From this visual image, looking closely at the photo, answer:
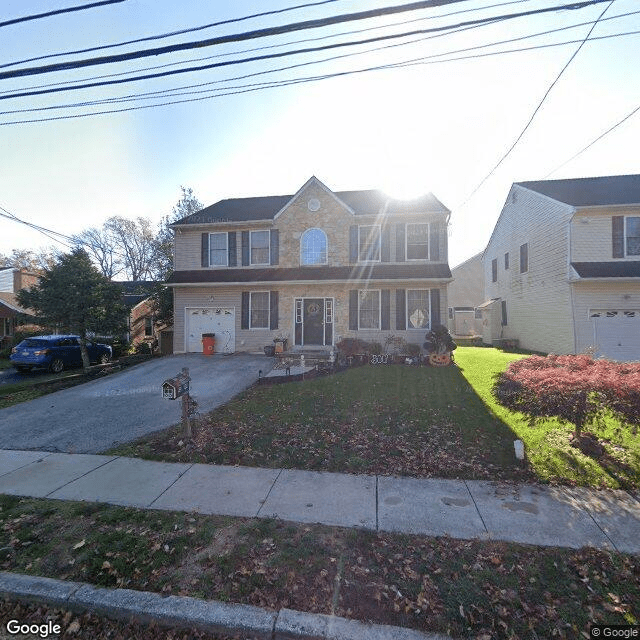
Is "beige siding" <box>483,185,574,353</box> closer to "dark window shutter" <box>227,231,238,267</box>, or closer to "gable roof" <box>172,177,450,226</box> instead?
"gable roof" <box>172,177,450,226</box>

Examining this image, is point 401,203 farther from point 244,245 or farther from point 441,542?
point 441,542

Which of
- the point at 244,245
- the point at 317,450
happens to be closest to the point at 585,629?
the point at 317,450

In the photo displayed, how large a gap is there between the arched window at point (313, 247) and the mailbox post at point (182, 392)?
1019 cm

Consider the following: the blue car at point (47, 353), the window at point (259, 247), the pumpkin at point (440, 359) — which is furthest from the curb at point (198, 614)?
the blue car at point (47, 353)

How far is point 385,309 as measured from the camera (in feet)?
47.4

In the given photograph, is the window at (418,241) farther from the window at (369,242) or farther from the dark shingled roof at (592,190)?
the dark shingled roof at (592,190)

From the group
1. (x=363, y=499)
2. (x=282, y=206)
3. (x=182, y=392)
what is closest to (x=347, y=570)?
(x=363, y=499)

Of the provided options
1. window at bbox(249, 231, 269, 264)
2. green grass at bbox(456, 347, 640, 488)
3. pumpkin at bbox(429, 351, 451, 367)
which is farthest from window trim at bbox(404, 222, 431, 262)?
green grass at bbox(456, 347, 640, 488)

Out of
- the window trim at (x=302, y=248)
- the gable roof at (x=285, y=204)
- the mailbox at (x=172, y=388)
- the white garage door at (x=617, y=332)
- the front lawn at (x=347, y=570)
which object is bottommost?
the front lawn at (x=347, y=570)

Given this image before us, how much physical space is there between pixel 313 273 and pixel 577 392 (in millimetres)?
11164

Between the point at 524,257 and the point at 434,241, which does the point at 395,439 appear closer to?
the point at 434,241

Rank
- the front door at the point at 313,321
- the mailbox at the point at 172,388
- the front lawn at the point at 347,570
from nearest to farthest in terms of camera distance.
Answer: the front lawn at the point at 347,570 → the mailbox at the point at 172,388 → the front door at the point at 313,321

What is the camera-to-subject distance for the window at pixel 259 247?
15.6 m

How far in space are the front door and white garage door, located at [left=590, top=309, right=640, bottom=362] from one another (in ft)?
37.9
